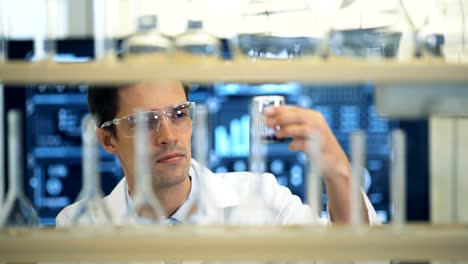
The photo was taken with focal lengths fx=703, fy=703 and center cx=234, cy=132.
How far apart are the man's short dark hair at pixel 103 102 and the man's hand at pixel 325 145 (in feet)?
2.68

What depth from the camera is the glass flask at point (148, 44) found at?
4.35 ft

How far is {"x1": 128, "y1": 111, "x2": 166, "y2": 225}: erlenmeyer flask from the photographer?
126 centimetres

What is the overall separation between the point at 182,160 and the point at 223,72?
32.6 inches

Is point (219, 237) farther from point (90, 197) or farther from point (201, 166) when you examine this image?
point (90, 197)

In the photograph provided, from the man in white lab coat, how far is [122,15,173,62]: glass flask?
24 cm

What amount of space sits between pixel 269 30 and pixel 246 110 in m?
1.53

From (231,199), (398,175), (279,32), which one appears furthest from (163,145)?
(398,175)

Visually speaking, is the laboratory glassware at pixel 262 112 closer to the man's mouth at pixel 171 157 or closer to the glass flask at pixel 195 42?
the glass flask at pixel 195 42

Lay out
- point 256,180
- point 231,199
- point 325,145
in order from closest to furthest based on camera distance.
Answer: point 256,180 → point 325,145 → point 231,199

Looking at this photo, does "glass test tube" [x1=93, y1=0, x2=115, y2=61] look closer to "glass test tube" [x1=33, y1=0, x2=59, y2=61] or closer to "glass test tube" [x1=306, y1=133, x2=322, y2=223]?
"glass test tube" [x1=33, y1=0, x2=59, y2=61]

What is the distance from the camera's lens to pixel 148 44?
1.33 m

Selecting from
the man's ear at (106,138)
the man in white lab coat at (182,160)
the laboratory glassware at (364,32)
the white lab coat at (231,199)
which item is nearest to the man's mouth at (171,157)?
the man in white lab coat at (182,160)

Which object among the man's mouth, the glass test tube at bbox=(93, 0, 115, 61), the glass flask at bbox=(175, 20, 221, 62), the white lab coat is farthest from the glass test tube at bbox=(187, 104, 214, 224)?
the white lab coat

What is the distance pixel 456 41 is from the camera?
4.65 ft
